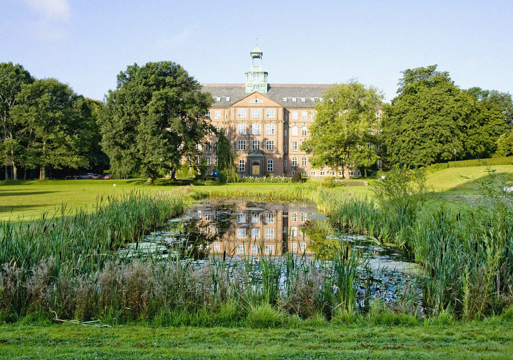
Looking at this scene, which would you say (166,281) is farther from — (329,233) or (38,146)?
(38,146)

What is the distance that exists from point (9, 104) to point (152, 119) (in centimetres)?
1660

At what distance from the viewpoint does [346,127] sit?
38469mm

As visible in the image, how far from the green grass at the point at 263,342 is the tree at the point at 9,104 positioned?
126 feet

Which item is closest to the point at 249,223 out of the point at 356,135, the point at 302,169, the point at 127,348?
the point at 127,348

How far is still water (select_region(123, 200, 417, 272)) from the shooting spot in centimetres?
736

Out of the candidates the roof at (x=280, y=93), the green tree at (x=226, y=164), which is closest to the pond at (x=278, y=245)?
the green tree at (x=226, y=164)

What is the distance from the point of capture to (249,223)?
42.0 ft

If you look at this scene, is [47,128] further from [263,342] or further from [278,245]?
[263,342]

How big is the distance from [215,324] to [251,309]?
0.44m

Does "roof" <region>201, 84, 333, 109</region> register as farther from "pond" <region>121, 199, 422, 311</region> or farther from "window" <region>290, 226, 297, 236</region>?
"window" <region>290, 226, 297, 236</region>

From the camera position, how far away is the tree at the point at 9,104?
36938mm

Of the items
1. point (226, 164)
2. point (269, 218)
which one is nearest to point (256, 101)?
point (226, 164)

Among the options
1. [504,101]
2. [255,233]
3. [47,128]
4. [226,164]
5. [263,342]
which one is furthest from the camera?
[504,101]

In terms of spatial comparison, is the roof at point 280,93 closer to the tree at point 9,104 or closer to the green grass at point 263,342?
the tree at point 9,104
